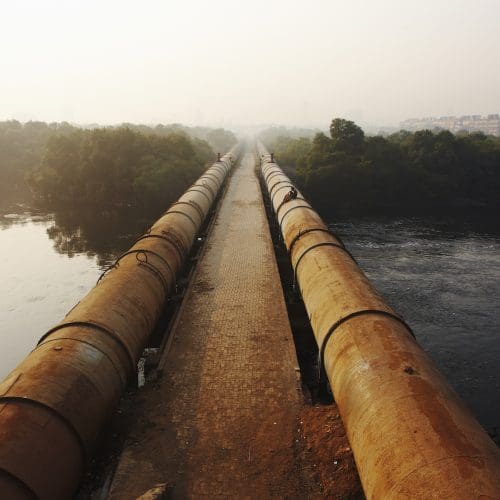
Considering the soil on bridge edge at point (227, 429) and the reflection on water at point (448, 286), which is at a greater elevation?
the soil on bridge edge at point (227, 429)

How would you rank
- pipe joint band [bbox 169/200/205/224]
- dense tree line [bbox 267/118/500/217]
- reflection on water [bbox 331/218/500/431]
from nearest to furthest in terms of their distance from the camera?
1. reflection on water [bbox 331/218/500/431]
2. pipe joint band [bbox 169/200/205/224]
3. dense tree line [bbox 267/118/500/217]

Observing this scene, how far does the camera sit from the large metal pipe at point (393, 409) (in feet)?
21.3

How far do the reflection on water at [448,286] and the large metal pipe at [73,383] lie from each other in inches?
508

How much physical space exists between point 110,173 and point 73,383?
47654 mm

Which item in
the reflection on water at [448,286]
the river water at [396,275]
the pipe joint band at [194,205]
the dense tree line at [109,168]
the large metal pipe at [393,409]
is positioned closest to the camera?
the large metal pipe at [393,409]

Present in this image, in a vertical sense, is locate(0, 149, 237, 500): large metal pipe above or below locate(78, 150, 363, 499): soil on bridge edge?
above

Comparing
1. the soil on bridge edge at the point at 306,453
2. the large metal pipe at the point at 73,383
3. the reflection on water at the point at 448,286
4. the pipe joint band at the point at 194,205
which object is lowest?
the reflection on water at the point at 448,286

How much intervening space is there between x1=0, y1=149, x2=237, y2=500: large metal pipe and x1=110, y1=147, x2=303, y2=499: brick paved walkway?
4.37 feet

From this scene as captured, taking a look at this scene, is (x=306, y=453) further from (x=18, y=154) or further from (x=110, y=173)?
(x=18, y=154)

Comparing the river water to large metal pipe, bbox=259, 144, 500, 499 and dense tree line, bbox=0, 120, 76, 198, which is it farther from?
dense tree line, bbox=0, 120, 76, 198

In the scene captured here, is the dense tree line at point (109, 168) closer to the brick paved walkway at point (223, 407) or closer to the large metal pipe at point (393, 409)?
the brick paved walkway at point (223, 407)

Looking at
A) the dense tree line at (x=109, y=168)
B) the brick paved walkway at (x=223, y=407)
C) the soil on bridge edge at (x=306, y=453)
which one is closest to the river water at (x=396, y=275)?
the dense tree line at (x=109, y=168)

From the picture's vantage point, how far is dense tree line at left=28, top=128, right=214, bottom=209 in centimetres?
5125

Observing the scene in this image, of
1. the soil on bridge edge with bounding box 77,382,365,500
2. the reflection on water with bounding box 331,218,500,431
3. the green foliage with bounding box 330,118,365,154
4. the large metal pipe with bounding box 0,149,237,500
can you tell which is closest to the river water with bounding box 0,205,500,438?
the reflection on water with bounding box 331,218,500,431
